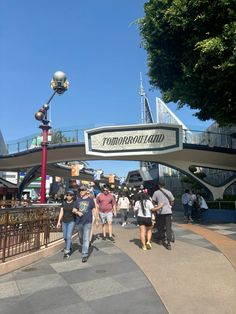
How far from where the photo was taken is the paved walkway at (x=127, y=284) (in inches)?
210

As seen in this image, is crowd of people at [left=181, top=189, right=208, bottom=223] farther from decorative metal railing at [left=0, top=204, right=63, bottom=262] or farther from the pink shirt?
decorative metal railing at [left=0, top=204, right=63, bottom=262]

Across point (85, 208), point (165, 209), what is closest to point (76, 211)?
point (85, 208)

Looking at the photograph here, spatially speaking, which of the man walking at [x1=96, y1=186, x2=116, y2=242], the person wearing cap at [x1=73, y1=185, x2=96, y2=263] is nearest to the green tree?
the man walking at [x1=96, y1=186, x2=116, y2=242]

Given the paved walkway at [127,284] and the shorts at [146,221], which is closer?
the paved walkway at [127,284]

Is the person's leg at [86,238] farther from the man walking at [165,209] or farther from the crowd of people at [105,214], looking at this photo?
the man walking at [165,209]

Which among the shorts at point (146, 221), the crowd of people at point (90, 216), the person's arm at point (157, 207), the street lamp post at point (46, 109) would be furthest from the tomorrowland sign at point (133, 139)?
the shorts at point (146, 221)

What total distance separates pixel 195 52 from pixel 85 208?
8.44 metres

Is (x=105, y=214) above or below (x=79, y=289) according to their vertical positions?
above

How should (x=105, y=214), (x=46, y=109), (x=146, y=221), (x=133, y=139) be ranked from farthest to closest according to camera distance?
(x=133, y=139) → (x=46, y=109) → (x=105, y=214) → (x=146, y=221)

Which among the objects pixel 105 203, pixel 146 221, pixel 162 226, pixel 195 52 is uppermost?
pixel 195 52

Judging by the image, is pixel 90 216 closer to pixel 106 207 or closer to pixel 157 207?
pixel 157 207

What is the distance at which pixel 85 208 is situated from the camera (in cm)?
904

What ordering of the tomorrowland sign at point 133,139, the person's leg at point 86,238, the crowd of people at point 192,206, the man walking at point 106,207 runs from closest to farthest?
1. the person's leg at point 86,238
2. the man walking at point 106,207
3. the crowd of people at point 192,206
4. the tomorrowland sign at point 133,139

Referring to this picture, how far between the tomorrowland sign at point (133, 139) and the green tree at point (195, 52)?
5917 mm
